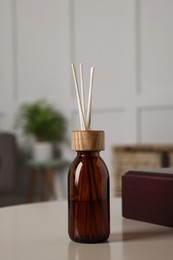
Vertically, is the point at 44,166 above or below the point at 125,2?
below

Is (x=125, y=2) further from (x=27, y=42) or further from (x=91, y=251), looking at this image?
(x=91, y=251)

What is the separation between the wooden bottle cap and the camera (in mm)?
859

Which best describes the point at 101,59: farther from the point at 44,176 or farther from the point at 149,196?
the point at 149,196

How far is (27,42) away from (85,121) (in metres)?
3.32

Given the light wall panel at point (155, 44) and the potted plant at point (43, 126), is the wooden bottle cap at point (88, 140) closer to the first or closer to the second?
the light wall panel at point (155, 44)

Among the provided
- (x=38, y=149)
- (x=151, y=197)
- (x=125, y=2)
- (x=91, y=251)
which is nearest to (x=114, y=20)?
(x=125, y=2)

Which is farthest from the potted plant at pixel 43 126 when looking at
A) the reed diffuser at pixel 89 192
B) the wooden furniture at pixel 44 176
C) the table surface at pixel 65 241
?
the reed diffuser at pixel 89 192

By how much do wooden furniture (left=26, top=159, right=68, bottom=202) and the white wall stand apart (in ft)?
1.17

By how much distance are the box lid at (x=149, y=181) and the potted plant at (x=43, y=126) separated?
2.67m

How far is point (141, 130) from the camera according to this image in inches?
130

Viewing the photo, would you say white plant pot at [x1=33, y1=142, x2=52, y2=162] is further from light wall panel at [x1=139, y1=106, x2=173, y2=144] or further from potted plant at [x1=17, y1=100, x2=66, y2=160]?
light wall panel at [x1=139, y1=106, x2=173, y2=144]

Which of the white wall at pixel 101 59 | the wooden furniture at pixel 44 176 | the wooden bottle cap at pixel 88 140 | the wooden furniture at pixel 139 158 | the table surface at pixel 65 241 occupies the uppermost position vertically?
the white wall at pixel 101 59

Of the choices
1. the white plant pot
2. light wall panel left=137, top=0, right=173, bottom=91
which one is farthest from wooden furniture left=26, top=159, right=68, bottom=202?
light wall panel left=137, top=0, right=173, bottom=91

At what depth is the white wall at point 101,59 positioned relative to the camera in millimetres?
3213
